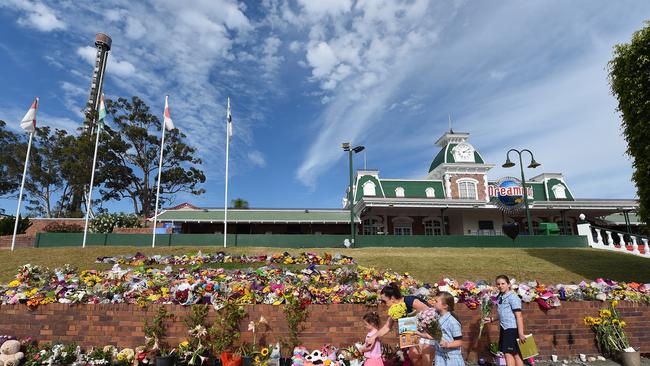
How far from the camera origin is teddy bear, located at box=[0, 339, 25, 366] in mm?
5739

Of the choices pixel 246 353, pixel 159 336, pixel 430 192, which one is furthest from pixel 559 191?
pixel 159 336

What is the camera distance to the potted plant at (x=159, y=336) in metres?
5.71

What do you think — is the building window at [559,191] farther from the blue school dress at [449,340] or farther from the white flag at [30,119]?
the white flag at [30,119]

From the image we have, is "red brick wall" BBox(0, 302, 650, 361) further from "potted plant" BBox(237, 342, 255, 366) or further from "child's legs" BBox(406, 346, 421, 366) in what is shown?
"child's legs" BBox(406, 346, 421, 366)

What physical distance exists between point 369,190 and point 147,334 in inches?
1193

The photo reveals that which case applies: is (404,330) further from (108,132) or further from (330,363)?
(108,132)

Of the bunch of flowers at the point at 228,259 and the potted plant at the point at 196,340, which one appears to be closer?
the potted plant at the point at 196,340

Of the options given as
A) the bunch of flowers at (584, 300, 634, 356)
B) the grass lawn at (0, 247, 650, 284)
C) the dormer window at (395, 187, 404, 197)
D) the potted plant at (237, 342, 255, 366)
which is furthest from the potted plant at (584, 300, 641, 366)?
the dormer window at (395, 187, 404, 197)

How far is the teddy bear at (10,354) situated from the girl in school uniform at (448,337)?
6.42 meters

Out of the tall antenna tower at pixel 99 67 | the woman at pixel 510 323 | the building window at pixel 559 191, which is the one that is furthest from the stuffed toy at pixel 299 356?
the tall antenna tower at pixel 99 67

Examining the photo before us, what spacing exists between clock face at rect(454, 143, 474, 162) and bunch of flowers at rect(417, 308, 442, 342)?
3378 cm

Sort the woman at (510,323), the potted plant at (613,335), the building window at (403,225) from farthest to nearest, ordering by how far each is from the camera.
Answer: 1. the building window at (403,225)
2. the potted plant at (613,335)
3. the woman at (510,323)

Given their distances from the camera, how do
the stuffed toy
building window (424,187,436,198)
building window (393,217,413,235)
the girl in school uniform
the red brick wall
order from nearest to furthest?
the girl in school uniform < the stuffed toy < the red brick wall < building window (393,217,413,235) < building window (424,187,436,198)

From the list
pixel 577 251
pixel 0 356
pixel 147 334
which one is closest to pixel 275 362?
pixel 147 334
